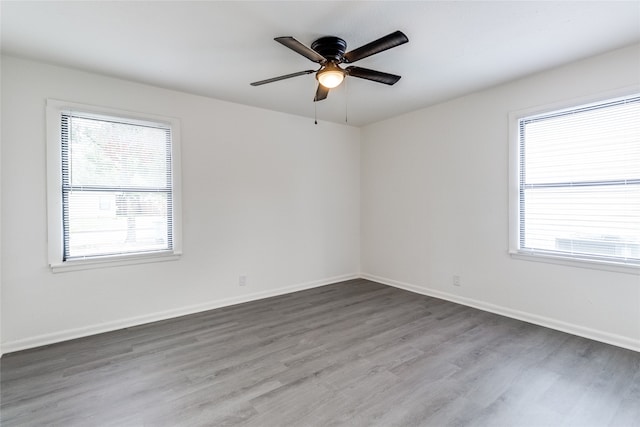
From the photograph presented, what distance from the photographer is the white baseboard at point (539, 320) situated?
269 centimetres

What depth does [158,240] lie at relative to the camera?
3486 millimetres

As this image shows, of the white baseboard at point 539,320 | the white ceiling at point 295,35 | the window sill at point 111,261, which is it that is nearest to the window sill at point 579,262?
the white baseboard at point 539,320

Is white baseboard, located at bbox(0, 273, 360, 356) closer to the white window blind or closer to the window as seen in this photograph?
the white window blind

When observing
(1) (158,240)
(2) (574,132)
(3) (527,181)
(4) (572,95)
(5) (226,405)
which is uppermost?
(4) (572,95)

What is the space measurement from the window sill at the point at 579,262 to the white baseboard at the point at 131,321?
9.38 feet

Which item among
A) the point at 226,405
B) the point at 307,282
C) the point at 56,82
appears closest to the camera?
the point at 226,405

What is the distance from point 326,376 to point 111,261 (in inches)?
99.0

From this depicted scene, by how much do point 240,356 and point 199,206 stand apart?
1.90m

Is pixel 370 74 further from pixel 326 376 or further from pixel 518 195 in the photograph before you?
pixel 326 376

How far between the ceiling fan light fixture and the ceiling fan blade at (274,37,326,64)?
78mm

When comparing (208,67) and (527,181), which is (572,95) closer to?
(527,181)

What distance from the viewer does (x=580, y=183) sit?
293 cm

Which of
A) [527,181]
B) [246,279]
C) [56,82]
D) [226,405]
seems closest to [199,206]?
[246,279]

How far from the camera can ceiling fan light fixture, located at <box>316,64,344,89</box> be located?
2.33 meters
